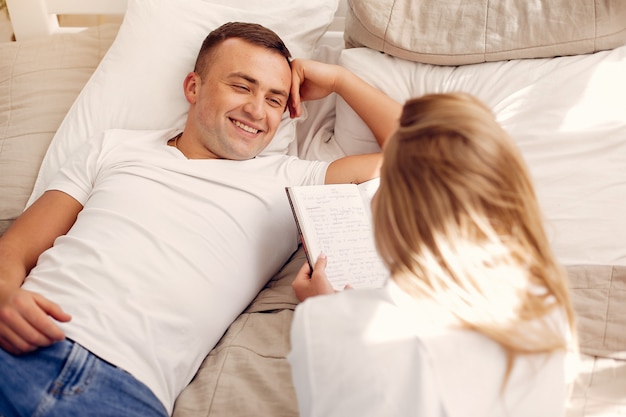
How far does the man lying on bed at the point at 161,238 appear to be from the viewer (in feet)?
3.29

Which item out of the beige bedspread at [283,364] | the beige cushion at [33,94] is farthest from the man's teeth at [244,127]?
the beige cushion at [33,94]

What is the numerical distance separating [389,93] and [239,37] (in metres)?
0.40

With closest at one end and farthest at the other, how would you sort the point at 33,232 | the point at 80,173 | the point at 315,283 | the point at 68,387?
1. the point at 68,387
2. the point at 315,283
3. the point at 33,232
4. the point at 80,173

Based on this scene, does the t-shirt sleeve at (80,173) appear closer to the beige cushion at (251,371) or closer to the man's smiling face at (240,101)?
the man's smiling face at (240,101)

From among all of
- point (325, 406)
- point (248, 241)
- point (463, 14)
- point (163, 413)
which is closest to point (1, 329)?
point (163, 413)

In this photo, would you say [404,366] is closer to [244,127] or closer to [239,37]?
[244,127]

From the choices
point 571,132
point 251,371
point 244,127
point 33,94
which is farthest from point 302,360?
point 33,94

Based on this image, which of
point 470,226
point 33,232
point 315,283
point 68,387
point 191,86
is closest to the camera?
point 470,226

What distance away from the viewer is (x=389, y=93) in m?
1.53

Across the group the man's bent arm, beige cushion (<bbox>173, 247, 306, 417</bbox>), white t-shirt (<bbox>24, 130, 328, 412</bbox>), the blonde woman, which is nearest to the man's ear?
white t-shirt (<bbox>24, 130, 328, 412</bbox>)

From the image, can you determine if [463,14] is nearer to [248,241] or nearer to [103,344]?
[248,241]

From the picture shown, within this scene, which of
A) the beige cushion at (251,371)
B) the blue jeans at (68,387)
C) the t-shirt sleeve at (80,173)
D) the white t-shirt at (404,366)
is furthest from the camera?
the t-shirt sleeve at (80,173)

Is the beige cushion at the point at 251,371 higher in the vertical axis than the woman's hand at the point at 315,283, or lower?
lower

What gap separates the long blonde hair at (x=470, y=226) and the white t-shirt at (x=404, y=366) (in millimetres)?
26
